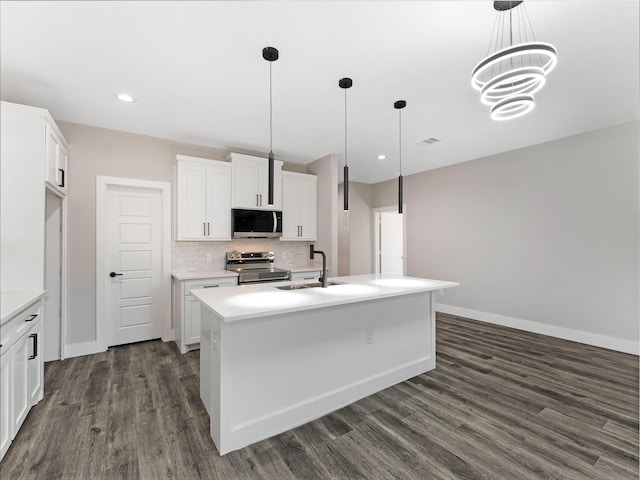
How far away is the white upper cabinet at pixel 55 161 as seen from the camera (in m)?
2.77

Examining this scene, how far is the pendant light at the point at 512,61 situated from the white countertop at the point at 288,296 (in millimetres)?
1612

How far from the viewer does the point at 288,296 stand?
235 centimetres

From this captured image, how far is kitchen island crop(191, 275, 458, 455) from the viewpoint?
1973 mm

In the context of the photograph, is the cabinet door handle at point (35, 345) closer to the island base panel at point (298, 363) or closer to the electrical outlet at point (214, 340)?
the island base panel at point (298, 363)

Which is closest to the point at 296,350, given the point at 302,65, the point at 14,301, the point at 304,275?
the point at 14,301

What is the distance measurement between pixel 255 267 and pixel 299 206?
1250mm

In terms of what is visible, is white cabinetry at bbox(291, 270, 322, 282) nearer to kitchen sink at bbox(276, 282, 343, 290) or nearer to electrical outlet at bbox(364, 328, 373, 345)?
kitchen sink at bbox(276, 282, 343, 290)

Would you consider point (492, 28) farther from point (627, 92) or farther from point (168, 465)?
point (168, 465)

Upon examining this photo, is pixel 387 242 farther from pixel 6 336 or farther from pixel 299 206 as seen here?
pixel 6 336

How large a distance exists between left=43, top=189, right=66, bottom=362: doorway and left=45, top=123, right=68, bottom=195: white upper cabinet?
0.28 m

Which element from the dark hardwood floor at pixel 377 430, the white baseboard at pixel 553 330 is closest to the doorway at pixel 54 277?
the dark hardwood floor at pixel 377 430

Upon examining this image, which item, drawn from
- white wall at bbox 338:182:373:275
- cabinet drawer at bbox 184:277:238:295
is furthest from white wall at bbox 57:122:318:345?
white wall at bbox 338:182:373:275

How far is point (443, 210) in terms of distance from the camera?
569cm

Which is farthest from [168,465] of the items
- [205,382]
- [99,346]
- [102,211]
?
[102,211]
